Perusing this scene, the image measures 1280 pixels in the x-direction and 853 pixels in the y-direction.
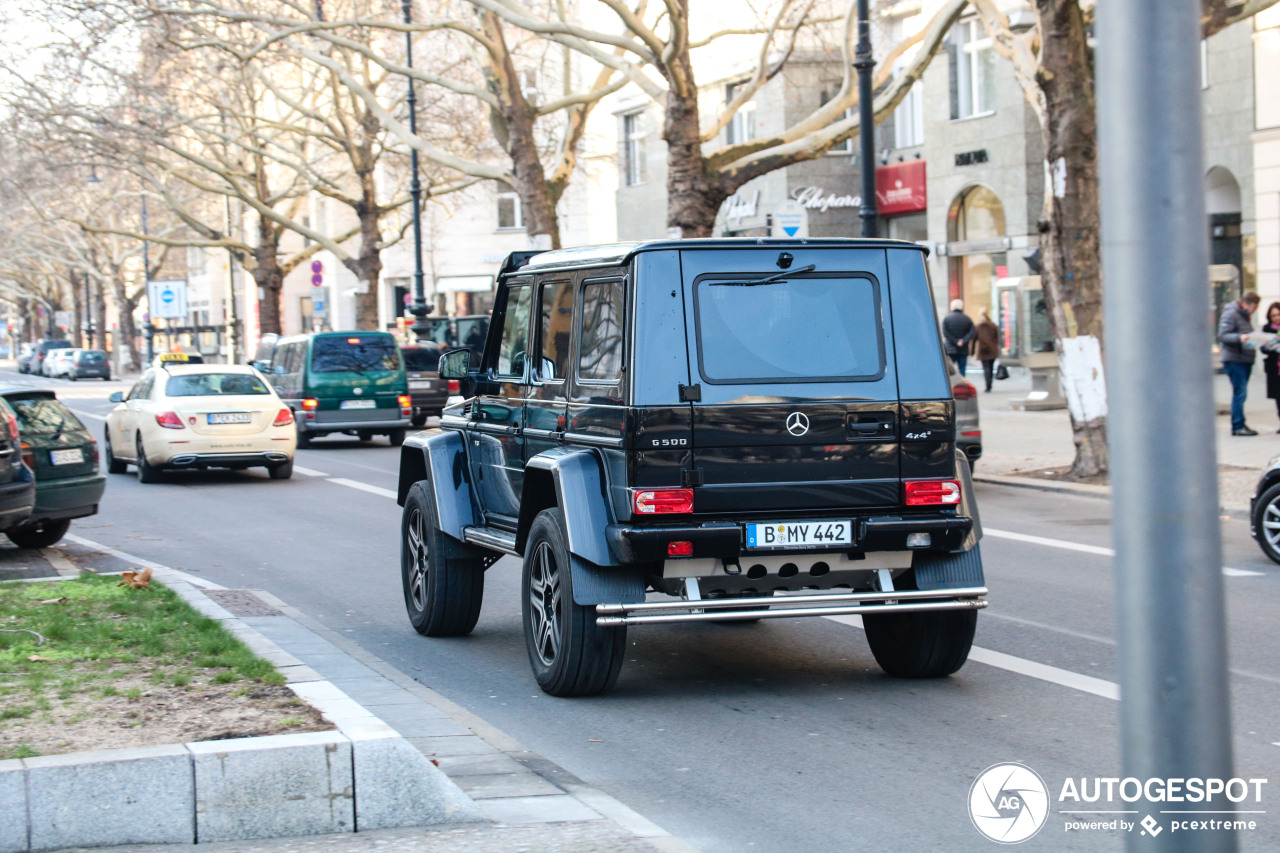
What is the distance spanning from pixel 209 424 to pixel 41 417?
262 inches

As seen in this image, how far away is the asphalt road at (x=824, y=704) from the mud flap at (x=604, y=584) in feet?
1.73

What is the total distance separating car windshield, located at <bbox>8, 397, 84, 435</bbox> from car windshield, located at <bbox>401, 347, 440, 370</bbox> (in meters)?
16.2

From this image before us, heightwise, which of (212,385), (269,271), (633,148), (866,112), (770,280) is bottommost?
(212,385)

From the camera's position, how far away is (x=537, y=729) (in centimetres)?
656

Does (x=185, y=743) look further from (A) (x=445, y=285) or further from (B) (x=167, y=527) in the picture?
(A) (x=445, y=285)

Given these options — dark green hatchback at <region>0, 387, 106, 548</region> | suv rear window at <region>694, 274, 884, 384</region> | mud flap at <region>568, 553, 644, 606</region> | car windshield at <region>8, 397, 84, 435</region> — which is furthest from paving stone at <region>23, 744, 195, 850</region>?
car windshield at <region>8, 397, 84, 435</region>

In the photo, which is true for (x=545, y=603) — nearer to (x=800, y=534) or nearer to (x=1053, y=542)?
(x=800, y=534)

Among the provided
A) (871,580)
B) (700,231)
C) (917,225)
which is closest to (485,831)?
(871,580)

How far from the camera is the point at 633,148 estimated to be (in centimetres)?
4897

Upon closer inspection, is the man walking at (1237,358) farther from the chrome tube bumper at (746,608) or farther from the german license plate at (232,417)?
the chrome tube bumper at (746,608)

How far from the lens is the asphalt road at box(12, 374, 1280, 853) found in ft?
17.4

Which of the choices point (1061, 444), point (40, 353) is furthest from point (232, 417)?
point (40, 353)

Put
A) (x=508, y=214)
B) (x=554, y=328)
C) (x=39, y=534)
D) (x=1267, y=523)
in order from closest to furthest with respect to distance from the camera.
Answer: (x=554, y=328) < (x=1267, y=523) < (x=39, y=534) < (x=508, y=214)

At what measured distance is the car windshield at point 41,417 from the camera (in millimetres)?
12719
